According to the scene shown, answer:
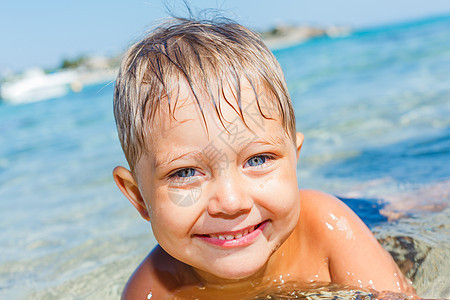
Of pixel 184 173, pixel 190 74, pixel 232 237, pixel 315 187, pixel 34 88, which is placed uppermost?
pixel 190 74

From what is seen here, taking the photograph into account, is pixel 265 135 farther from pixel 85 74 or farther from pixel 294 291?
pixel 85 74

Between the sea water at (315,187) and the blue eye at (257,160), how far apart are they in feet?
2.89

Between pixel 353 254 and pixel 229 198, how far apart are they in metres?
0.73

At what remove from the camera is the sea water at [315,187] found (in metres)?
2.73

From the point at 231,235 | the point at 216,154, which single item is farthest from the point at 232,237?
the point at 216,154

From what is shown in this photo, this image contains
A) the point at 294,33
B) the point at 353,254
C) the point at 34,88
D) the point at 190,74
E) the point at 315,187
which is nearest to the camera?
the point at 190,74

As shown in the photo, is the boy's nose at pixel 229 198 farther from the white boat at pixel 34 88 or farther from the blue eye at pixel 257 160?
the white boat at pixel 34 88

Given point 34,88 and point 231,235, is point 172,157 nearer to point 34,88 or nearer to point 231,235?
point 231,235

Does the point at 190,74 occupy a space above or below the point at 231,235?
above

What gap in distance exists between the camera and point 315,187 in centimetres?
411

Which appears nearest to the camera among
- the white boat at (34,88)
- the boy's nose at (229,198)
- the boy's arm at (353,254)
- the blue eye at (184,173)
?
the boy's nose at (229,198)

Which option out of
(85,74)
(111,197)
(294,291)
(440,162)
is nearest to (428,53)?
(440,162)

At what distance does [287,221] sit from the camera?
1.82 meters

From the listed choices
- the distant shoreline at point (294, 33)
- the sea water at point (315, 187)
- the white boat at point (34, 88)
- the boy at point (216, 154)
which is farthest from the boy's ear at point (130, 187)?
the distant shoreline at point (294, 33)
